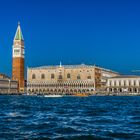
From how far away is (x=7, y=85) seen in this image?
19388cm

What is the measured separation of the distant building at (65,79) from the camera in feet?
613

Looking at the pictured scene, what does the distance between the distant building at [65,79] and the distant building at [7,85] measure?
6.90 metres

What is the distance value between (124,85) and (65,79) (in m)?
27.2

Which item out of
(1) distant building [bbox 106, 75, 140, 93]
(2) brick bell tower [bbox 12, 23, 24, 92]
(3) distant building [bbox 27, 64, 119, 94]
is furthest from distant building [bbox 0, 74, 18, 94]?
(1) distant building [bbox 106, 75, 140, 93]

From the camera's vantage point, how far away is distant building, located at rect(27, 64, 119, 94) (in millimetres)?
186875

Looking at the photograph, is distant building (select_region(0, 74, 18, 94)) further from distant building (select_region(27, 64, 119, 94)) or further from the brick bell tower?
distant building (select_region(27, 64, 119, 94))

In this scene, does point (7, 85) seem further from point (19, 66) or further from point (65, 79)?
point (65, 79)

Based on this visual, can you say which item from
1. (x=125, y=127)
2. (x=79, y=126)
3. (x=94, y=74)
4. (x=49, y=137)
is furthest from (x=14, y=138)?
(x=94, y=74)

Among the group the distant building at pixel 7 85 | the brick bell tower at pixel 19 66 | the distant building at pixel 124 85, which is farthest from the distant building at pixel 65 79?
the distant building at pixel 7 85

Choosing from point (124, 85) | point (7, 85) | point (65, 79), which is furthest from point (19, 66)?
point (124, 85)

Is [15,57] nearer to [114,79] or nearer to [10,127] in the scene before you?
[114,79]

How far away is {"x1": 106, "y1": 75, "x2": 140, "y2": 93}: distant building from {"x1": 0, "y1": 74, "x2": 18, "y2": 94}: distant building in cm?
4400

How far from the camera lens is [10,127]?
24641mm

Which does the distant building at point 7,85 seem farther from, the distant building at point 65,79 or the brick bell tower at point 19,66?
the distant building at point 65,79
